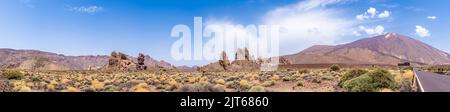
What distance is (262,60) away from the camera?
129250mm

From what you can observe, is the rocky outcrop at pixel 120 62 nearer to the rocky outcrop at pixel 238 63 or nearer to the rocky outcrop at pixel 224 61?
the rocky outcrop at pixel 238 63

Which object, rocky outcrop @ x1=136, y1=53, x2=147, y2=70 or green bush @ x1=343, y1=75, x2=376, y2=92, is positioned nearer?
green bush @ x1=343, y1=75, x2=376, y2=92

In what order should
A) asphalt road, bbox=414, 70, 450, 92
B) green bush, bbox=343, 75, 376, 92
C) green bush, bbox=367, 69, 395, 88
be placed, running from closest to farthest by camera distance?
green bush, bbox=343, 75, 376, 92, green bush, bbox=367, 69, 395, 88, asphalt road, bbox=414, 70, 450, 92

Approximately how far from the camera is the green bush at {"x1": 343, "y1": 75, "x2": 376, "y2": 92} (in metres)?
21.7

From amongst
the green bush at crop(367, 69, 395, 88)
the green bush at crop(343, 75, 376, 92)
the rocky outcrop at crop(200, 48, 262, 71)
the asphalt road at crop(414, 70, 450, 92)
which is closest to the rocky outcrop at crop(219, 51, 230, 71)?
the rocky outcrop at crop(200, 48, 262, 71)

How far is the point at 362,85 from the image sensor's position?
22094mm

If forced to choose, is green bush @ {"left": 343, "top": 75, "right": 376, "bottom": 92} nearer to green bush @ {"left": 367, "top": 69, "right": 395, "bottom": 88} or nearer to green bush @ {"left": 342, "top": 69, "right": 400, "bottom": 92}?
green bush @ {"left": 342, "top": 69, "right": 400, "bottom": 92}

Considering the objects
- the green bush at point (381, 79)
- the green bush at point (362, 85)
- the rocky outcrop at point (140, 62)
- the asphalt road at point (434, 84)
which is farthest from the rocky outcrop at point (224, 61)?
the green bush at point (381, 79)

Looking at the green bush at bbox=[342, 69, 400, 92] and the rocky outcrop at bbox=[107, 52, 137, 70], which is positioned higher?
the rocky outcrop at bbox=[107, 52, 137, 70]

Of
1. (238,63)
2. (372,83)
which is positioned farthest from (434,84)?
(238,63)

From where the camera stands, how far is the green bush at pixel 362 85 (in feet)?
71.1
